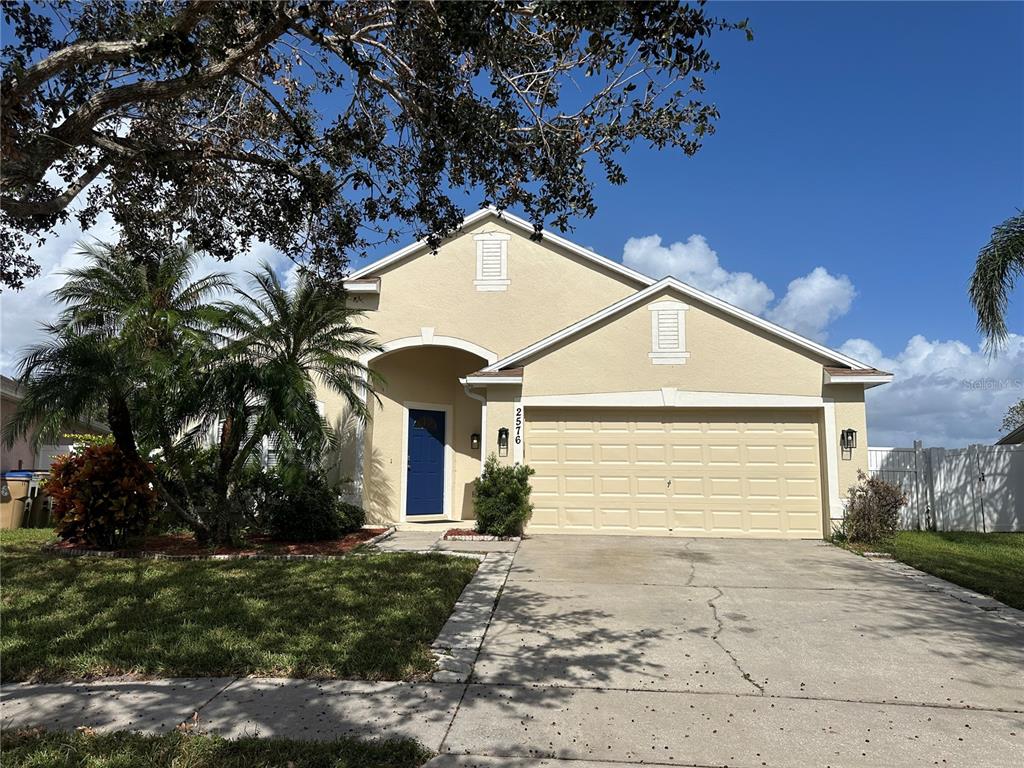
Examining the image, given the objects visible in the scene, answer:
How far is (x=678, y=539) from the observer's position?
1177 centimetres

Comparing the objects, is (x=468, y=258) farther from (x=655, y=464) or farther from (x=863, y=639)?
(x=863, y=639)

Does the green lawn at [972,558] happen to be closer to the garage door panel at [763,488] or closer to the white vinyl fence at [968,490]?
the white vinyl fence at [968,490]

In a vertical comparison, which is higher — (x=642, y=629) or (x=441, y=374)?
(x=441, y=374)

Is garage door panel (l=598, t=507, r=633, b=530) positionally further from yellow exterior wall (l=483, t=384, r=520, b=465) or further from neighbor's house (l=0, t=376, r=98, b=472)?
neighbor's house (l=0, t=376, r=98, b=472)

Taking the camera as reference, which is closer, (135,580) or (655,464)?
(135,580)

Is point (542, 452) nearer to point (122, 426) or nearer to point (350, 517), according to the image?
point (350, 517)

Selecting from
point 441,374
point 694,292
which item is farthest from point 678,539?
point 441,374

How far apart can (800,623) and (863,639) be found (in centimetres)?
60

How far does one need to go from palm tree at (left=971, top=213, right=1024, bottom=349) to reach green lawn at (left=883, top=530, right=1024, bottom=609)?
3.64m

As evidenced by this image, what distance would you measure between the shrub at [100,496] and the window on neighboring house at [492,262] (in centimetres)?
740

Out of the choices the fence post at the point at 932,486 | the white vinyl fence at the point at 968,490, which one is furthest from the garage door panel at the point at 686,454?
the fence post at the point at 932,486

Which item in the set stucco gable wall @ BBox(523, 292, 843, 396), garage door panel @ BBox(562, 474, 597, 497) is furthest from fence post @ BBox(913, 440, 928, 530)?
garage door panel @ BBox(562, 474, 597, 497)

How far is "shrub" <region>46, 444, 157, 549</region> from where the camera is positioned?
394 inches

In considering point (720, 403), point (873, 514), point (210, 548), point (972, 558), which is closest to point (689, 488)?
point (720, 403)
